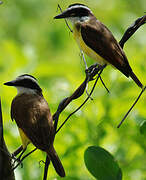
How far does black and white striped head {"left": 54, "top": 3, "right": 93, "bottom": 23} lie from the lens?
3983mm

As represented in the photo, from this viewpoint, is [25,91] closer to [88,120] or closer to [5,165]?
[88,120]

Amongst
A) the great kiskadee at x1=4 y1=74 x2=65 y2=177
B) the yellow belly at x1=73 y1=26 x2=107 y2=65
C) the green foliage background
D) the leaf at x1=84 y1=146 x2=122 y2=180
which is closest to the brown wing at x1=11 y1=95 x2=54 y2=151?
the great kiskadee at x1=4 y1=74 x2=65 y2=177

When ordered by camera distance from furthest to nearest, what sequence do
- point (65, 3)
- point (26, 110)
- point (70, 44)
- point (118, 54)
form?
point (65, 3) → point (70, 44) → point (26, 110) → point (118, 54)

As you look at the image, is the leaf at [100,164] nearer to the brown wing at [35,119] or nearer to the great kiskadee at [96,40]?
the brown wing at [35,119]

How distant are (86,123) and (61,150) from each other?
0.97ft

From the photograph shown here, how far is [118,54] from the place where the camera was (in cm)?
357

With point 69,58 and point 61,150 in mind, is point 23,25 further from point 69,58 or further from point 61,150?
point 61,150

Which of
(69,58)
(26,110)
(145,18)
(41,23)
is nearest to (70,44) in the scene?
(69,58)

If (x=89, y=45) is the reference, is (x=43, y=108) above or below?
below

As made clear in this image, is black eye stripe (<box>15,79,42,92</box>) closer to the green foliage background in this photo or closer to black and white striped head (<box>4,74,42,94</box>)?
black and white striped head (<box>4,74,42,94</box>)

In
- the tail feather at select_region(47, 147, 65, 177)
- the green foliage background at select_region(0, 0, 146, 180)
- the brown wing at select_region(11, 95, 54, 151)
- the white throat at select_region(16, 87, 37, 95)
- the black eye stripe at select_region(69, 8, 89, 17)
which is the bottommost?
the green foliage background at select_region(0, 0, 146, 180)

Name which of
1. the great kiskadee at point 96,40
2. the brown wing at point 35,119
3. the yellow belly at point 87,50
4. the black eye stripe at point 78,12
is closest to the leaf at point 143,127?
the great kiskadee at point 96,40

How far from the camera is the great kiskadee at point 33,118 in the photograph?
3412 millimetres

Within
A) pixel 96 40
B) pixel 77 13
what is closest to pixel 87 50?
pixel 96 40
